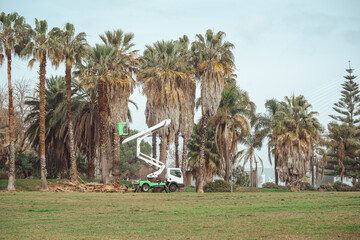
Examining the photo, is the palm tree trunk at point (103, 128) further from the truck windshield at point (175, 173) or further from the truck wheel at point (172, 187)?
the truck windshield at point (175, 173)

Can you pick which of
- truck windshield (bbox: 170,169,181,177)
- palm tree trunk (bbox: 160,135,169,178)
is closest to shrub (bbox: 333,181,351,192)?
palm tree trunk (bbox: 160,135,169,178)

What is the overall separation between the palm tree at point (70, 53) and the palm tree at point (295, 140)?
20.6m

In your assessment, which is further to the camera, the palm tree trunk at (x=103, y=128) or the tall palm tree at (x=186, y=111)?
the tall palm tree at (x=186, y=111)

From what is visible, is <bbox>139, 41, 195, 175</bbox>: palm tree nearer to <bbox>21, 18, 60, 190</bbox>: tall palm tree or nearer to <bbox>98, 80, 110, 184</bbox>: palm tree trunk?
<bbox>98, 80, 110, 184</bbox>: palm tree trunk

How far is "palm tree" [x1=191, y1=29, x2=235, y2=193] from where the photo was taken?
40.3m

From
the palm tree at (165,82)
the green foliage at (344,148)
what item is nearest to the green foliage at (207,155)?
the palm tree at (165,82)

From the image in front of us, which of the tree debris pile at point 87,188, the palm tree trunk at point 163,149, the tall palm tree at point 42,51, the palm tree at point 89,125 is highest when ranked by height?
the tall palm tree at point 42,51

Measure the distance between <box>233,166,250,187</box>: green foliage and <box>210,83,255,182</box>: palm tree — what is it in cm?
931

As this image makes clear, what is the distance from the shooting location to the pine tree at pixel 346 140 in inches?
2594

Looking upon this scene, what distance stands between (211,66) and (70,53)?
1294 cm

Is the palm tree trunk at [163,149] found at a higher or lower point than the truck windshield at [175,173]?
higher

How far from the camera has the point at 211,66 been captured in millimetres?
40531

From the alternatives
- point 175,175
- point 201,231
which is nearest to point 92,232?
point 201,231

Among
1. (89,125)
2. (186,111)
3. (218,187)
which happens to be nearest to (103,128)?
(89,125)
